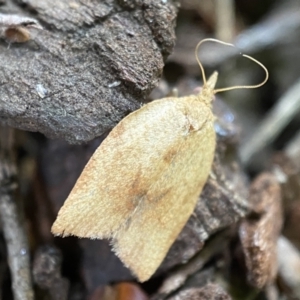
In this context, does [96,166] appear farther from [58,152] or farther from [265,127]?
[265,127]

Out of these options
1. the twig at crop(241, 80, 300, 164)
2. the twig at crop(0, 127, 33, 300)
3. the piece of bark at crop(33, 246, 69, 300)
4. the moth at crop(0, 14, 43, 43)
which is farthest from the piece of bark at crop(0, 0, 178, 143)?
the twig at crop(241, 80, 300, 164)

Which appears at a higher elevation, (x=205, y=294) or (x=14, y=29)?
(x=14, y=29)

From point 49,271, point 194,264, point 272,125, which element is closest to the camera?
point 49,271

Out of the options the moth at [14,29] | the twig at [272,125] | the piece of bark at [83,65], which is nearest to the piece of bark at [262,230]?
the twig at [272,125]

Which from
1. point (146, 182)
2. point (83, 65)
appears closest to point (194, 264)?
point (146, 182)

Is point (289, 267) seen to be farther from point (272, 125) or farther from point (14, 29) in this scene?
point (14, 29)

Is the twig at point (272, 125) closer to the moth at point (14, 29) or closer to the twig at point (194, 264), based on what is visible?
the twig at point (194, 264)

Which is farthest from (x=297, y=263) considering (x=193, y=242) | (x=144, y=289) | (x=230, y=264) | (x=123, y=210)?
(x=123, y=210)
